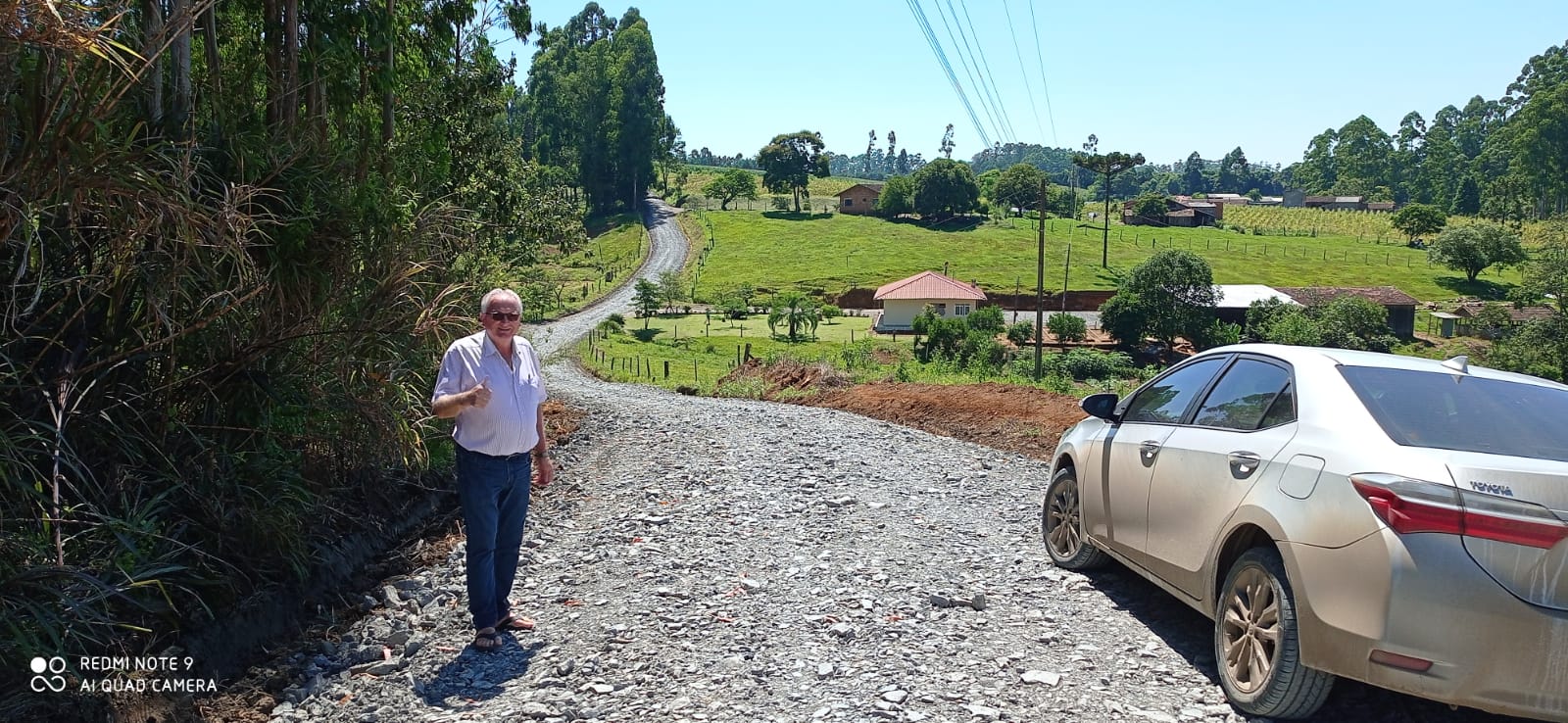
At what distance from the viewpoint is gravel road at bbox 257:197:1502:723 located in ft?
15.1

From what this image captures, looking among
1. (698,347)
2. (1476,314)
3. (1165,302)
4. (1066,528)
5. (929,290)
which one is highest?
(1066,528)

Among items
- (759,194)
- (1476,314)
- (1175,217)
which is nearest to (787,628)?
(1476,314)

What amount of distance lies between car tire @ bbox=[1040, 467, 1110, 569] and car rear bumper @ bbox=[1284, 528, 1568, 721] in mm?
2639

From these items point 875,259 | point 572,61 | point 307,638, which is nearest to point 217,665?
point 307,638

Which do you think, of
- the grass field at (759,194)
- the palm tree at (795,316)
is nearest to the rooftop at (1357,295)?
the palm tree at (795,316)

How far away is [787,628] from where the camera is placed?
5.59 metres

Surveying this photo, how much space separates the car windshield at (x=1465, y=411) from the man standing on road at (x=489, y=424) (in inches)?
164

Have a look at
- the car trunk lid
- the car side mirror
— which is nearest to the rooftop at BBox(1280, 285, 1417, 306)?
the car side mirror

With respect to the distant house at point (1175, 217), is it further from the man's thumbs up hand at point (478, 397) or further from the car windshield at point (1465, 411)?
the man's thumbs up hand at point (478, 397)

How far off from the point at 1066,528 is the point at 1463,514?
3.42 meters

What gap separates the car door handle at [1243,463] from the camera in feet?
14.6

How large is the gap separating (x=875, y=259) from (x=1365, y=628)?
86453 mm

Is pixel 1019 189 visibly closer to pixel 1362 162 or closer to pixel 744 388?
pixel 1362 162

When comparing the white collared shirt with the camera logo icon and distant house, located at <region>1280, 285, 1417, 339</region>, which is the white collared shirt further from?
distant house, located at <region>1280, 285, 1417, 339</region>
